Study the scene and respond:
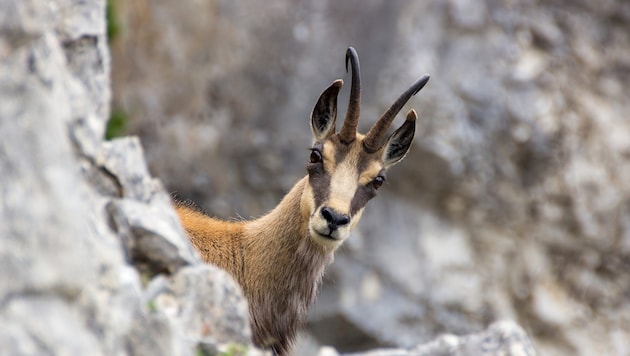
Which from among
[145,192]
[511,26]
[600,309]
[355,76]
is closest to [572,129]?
[511,26]

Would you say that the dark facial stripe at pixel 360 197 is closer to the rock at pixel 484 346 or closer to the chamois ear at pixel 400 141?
the chamois ear at pixel 400 141

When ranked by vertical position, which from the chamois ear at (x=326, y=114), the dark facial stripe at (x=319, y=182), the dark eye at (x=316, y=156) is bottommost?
the dark facial stripe at (x=319, y=182)

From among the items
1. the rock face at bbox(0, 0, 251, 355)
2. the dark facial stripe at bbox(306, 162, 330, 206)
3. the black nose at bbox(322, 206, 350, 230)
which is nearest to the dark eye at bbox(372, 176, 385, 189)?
the dark facial stripe at bbox(306, 162, 330, 206)

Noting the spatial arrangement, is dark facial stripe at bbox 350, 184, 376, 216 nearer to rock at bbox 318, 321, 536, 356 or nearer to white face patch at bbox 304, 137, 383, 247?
white face patch at bbox 304, 137, 383, 247

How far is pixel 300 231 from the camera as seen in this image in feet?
25.9

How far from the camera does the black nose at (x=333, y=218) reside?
23.8ft

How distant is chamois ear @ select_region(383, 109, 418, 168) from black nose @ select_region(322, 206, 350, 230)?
122cm

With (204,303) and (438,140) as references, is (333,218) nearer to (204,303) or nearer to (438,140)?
(204,303)

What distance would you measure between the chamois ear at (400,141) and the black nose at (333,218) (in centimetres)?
122

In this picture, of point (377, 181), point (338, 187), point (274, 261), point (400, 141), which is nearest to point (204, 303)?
point (338, 187)

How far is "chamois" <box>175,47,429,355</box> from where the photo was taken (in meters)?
7.61

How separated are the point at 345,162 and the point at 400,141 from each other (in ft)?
2.70

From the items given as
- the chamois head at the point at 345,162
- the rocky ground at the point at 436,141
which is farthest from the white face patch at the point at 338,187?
the rocky ground at the point at 436,141

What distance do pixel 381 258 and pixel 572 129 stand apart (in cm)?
398
